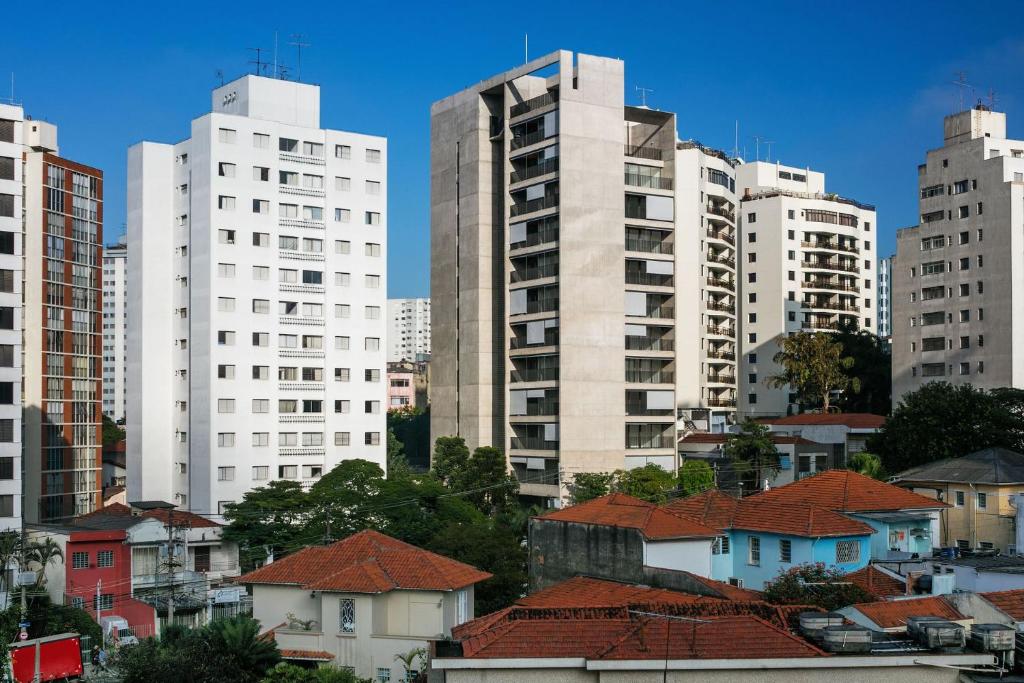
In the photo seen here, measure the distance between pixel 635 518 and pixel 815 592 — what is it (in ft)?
34.2

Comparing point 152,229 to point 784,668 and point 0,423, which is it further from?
point 784,668

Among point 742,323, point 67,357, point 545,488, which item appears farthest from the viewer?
point 742,323

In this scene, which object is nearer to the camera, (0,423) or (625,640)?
(625,640)

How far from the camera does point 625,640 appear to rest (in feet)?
75.9

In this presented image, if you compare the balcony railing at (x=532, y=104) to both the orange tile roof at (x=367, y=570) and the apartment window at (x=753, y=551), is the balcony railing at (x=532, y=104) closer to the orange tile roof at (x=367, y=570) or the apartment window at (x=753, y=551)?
the apartment window at (x=753, y=551)

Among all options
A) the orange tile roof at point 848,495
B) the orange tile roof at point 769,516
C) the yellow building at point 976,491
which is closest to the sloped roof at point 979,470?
the yellow building at point 976,491

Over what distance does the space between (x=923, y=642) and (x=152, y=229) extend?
73.2 m

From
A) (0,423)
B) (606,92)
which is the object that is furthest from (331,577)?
(606,92)

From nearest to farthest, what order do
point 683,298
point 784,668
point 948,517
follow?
1. point 784,668
2. point 948,517
3. point 683,298

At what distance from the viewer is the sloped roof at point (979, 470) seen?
60.2 meters

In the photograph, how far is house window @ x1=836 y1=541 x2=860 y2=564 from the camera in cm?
4425

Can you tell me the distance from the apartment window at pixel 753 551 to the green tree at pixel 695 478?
2770 centimetres

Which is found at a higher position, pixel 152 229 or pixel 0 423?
pixel 152 229

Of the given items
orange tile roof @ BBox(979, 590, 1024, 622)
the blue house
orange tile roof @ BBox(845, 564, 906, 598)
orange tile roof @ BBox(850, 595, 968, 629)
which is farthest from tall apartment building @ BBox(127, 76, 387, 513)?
orange tile roof @ BBox(979, 590, 1024, 622)
